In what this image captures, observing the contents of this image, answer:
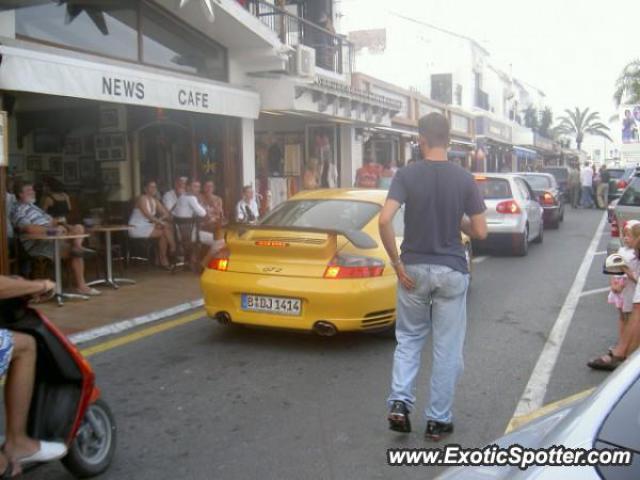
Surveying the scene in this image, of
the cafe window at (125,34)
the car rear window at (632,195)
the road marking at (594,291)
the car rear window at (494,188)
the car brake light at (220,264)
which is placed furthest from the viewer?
the car rear window at (494,188)

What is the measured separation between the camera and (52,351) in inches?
143

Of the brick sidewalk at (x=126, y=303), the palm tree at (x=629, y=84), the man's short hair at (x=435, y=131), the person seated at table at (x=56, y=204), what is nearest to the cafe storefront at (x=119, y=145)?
the person seated at table at (x=56, y=204)

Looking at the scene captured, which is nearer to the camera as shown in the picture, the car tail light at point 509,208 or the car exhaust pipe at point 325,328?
the car exhaust pipe at point 325,328

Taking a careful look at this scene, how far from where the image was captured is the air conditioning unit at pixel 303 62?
13.9 meters

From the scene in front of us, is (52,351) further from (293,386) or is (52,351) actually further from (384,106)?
(384,106)

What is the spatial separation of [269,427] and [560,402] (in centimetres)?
201

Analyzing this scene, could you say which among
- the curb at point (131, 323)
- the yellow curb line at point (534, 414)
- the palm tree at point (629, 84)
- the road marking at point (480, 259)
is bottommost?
the yellow curb line at point (534, 414)

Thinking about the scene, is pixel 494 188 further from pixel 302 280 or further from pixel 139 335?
pixel 139 335

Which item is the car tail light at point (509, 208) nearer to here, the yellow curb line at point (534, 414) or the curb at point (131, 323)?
the curb at point (131, 323)

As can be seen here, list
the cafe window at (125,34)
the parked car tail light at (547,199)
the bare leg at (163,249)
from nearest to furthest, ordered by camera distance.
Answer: the cafe window at (125,34)
the bare leg at (163,249)
the parked car tail light at (547,199)

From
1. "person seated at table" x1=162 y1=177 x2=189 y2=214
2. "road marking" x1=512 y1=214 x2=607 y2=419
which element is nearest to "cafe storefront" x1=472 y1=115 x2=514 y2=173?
"person seated at table" x1=162 y1=177 x2=189 y2=214

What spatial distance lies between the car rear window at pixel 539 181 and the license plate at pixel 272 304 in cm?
1451

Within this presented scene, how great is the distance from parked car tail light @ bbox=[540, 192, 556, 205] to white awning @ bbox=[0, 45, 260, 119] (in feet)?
30.2

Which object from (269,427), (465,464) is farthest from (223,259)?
(465,464)
